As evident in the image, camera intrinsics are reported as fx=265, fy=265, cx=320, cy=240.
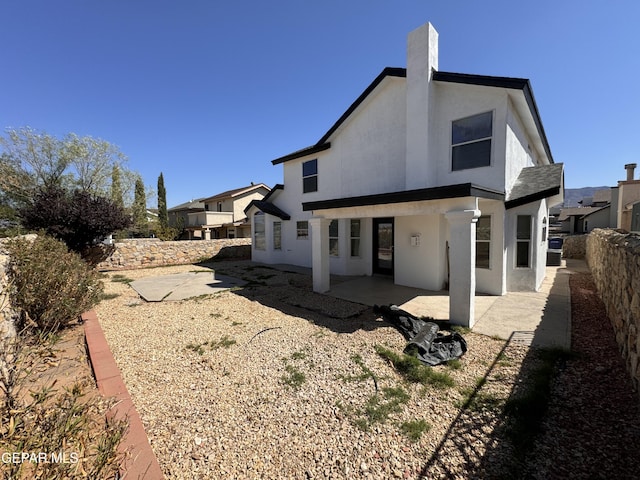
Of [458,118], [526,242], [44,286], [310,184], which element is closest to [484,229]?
[526,242]

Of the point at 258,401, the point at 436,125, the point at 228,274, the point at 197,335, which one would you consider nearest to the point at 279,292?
the point at 197,335

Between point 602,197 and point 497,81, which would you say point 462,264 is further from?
point 602,197

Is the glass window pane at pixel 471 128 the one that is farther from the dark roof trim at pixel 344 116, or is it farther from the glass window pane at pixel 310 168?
the glass window pane at pixel 310 168

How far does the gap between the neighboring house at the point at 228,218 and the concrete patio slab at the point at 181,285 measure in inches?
705

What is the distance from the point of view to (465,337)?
5418mm

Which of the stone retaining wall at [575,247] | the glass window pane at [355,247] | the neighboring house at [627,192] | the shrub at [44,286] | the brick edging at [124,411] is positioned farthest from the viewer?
the neighboring house at [627,192]

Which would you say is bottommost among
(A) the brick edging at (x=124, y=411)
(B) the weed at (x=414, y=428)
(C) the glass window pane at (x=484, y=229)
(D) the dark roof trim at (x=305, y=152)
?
(B) the weed at (x=414, y=428)

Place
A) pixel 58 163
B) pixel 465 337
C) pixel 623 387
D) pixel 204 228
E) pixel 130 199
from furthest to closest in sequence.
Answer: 1. pixel 204 228
2. pixel 130 199
3. pixel 58 163
4. pixel 465 337
5. pixel 623 387

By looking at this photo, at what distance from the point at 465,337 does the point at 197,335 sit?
5.56 m

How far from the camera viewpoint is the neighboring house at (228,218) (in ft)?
98.2

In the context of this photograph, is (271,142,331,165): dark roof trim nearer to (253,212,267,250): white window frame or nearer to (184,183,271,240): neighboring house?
(253,212,267,250): white window frame

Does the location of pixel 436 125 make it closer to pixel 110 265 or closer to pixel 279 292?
pixel 279 292

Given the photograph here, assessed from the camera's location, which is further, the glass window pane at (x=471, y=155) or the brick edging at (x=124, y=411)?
the glass window pane at (x=471, y=155)

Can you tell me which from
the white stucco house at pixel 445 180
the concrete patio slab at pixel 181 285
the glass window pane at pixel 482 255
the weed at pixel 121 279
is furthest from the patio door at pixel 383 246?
the weed at pixel 121 279
